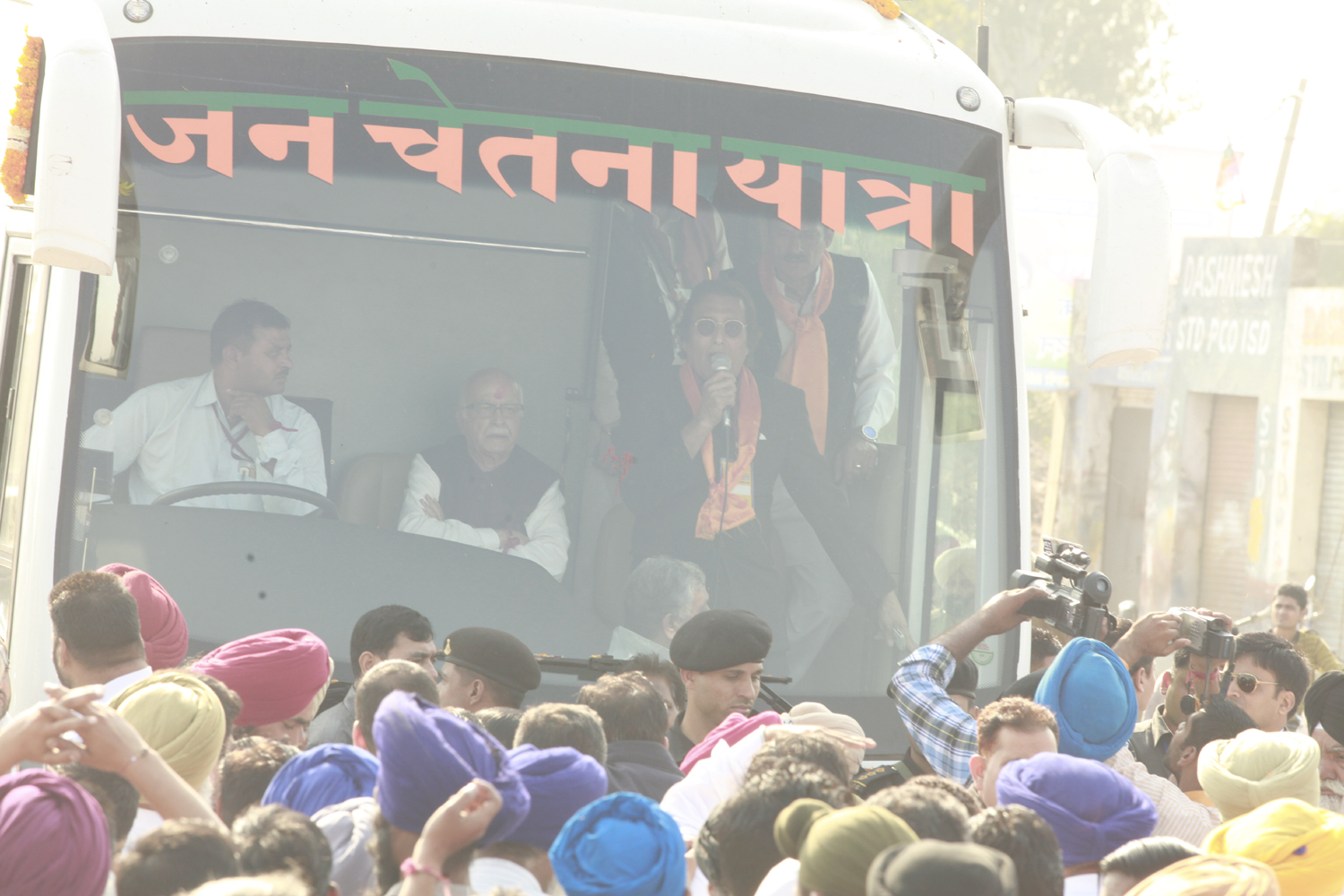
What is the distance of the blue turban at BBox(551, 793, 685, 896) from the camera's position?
227 cm

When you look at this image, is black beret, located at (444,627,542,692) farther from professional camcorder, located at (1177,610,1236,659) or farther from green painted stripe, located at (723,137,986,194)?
professional camcorder, located at (1177,610,1236,659)

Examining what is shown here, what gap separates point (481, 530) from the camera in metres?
4.08

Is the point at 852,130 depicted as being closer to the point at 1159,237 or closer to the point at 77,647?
the point at 1159,237

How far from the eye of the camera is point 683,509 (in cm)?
418

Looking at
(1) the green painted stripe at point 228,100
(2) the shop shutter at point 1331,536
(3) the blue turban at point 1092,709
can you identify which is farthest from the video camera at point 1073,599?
(2) the shop shutter at point 1331,536

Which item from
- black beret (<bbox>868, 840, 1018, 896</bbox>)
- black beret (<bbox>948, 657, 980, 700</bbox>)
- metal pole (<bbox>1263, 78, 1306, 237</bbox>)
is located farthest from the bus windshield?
metal pole (<bbox>1263, 78, 1306, 237</bbox>)

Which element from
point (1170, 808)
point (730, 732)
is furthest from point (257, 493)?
point (1170, 808)

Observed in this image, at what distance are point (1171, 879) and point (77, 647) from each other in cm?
236

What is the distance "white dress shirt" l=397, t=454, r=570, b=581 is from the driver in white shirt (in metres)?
0.23

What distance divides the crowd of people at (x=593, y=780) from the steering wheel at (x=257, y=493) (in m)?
0.24

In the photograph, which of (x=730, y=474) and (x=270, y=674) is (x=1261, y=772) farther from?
(x=270, y=674)

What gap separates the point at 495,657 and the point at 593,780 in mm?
1249

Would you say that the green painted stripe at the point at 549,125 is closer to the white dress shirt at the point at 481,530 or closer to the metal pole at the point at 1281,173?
the white dress shirt at the point at 481,530

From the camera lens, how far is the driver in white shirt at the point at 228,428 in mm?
3939
